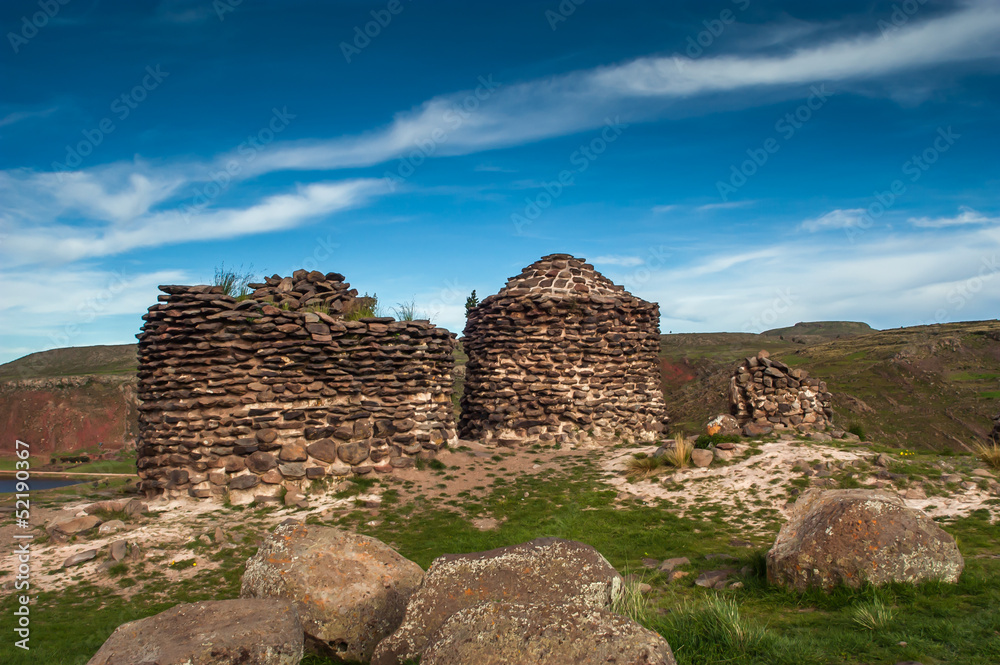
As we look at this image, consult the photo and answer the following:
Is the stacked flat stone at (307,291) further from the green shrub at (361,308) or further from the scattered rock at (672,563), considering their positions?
the scattered rock at (672,563)

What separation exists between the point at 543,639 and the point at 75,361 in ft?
175

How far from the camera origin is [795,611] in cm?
511

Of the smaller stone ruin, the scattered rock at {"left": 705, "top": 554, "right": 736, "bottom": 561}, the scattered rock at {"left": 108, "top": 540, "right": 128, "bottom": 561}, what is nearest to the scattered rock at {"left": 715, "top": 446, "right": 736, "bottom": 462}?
the smaller stone ruin

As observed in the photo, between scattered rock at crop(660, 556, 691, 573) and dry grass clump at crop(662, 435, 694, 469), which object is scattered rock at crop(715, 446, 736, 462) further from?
scattered rock at crop(660, 556, 691, 573)

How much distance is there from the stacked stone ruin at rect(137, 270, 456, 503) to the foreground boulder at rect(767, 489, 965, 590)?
28.0 feet

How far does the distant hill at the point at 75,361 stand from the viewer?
42.4 metres

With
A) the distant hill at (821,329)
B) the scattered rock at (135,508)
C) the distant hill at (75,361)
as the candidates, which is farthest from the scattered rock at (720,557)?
the distant hill at (821,329)

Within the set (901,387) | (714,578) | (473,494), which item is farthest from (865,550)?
(901,387)

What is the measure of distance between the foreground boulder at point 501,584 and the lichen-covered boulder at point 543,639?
2.76 ft

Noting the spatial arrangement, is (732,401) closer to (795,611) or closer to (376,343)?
(376,343)

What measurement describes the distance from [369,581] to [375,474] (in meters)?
7.07

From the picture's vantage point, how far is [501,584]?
15.4ft

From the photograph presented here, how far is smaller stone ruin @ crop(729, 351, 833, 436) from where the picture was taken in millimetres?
15797

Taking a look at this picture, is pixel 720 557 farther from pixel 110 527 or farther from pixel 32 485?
pixel 32 485
